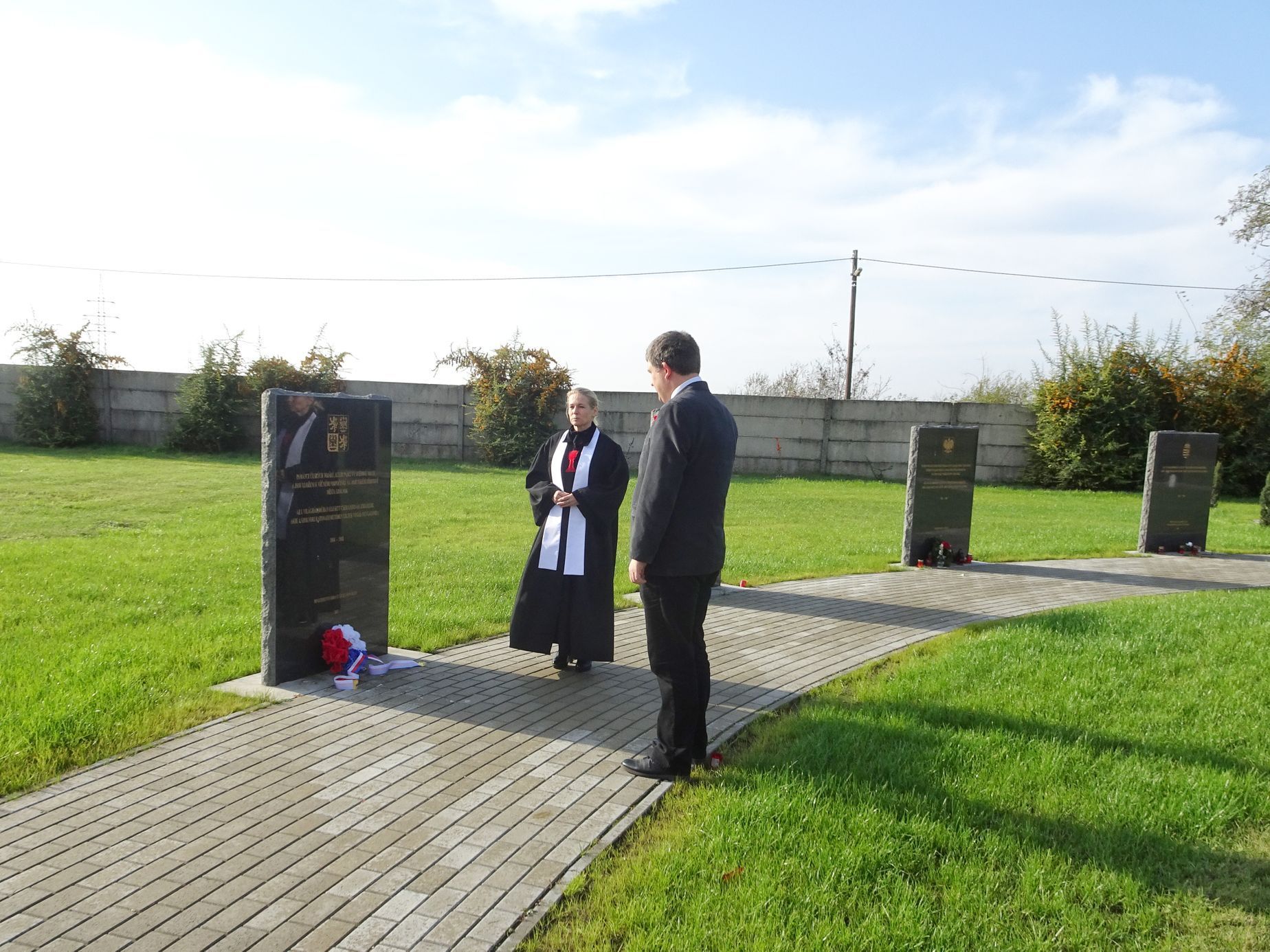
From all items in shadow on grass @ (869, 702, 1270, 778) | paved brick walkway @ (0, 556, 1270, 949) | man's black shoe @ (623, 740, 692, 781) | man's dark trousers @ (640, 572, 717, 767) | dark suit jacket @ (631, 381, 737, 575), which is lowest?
paved brick walkway @ (0, 556, 1270, 949)

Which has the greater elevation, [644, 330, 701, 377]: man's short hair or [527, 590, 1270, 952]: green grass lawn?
[644, 330, 701, 377]: man's short hair

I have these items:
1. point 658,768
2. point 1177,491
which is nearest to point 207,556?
point 658,768

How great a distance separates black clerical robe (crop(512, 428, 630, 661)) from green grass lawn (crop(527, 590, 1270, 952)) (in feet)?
4.53

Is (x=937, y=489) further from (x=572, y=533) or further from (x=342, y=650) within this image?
(x=342, y=650)

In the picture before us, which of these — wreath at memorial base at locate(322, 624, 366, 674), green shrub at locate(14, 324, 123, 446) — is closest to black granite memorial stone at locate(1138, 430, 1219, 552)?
wreath at memorial base at locate(322, 624, 366, 674)

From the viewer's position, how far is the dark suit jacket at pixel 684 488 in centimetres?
409

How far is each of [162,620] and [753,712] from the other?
14.5 ft

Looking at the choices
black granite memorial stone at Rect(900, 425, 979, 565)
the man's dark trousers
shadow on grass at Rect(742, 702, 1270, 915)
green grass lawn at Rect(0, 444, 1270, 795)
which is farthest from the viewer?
black granite memorial stone at Rect(900, 425, 979, 565)

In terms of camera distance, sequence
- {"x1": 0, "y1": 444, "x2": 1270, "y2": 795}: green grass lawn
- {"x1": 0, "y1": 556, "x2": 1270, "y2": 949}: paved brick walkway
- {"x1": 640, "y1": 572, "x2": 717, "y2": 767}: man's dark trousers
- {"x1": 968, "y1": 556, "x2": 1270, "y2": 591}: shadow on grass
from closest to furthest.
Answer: {"x1": 0, "y1": 556, "x2": 1270, "y2": 949}: paved brick walkway < {"x1": 640, "y1": 572, "x2": 717, "y2": 767}: man's dark trousers < {"x1": 0, "y1": 444, "x2": 1270, "y2": 795}: green grass lawn < {"x1": 968, "y1": 556, "x2": 1270, "y2": 591}: shadow on grass

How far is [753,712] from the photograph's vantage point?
5.31m

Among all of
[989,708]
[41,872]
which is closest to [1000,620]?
[989,708]

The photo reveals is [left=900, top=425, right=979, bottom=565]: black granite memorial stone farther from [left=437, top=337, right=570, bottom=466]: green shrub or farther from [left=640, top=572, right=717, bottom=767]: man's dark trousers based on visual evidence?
[left=437, top=337, right=570, bottom=466]: green shrub

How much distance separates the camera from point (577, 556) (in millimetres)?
5953

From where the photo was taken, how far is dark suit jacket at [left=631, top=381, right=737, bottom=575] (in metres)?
4.09
